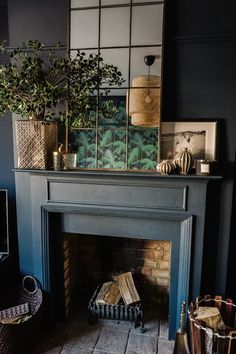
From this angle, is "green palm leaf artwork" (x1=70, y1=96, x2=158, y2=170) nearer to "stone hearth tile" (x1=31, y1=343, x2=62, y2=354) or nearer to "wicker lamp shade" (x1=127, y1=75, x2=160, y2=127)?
"wicker lamp shade" (x1=127, y1=75, x2=160, y2=127)

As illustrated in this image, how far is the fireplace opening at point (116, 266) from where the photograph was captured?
8.30 ft

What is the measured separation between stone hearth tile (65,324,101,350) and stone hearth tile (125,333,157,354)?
0.28 m

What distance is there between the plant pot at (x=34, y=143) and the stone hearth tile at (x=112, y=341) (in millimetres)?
1415

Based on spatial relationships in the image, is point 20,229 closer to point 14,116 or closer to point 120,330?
point 14,116

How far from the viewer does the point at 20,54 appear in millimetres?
2178

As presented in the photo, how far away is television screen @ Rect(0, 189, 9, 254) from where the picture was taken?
2.40 metres

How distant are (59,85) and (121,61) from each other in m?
0.50

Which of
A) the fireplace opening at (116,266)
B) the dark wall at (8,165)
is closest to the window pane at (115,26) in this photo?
→ the dark wall at (8,165)

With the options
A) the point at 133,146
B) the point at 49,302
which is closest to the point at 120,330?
the point at 49,302

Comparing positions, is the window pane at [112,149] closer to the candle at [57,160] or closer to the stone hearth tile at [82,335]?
the candle at [57,160]

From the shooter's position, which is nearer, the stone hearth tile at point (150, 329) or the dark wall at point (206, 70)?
the dark wall at point (206, 70)

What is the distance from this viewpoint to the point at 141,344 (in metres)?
2.15

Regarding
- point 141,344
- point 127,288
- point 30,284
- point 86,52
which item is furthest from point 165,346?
point 86,52

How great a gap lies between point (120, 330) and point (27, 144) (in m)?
1.68
